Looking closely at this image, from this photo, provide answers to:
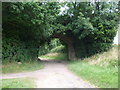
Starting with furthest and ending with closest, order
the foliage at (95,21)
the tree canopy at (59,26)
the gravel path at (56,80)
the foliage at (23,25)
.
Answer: the foliage at (95,21) → the tree canopy at (59,26) → the foliage at (23,25) → the gravel path at (56,80)

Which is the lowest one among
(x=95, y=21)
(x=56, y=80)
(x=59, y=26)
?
(x=56, y=80)

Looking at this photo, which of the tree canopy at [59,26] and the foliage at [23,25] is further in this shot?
the tree canopy at [59,26]

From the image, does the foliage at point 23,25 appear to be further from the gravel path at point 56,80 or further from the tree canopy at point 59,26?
the gravel path at point 56,80

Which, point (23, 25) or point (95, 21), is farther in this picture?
point (95, 21)

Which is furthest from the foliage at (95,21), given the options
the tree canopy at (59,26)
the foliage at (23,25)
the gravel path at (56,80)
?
the gravel path at (56,80)

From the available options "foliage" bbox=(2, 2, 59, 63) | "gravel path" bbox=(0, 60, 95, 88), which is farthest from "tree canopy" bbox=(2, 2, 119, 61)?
"gravel path" bbox=(0, 60, 95, 88)

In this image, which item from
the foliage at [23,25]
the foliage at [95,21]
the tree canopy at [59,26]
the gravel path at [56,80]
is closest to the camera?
the gravel path at [56,80]

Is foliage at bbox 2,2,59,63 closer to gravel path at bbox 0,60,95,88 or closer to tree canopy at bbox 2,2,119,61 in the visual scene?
tree canopy at bbox 2,2,119,61

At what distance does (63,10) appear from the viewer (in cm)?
1323

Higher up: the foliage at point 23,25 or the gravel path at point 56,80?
the foliage at point 23,25

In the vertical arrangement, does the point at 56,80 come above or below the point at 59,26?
below

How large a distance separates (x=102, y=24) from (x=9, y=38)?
8.53m

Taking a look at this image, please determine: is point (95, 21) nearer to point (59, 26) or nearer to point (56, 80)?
point (59, 26)

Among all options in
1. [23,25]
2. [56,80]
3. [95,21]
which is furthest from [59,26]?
[56,80]
